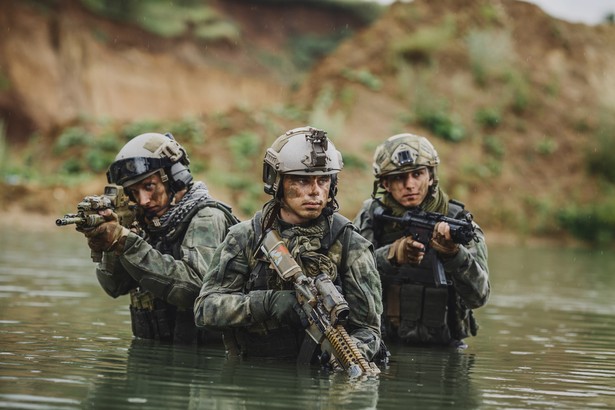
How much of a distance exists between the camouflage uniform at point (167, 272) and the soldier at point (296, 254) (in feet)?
2.80

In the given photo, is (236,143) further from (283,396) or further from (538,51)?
(283,396)

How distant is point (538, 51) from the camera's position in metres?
48.6

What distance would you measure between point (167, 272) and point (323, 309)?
1.87 m

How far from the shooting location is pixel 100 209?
9.06m

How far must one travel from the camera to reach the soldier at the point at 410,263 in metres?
10.7

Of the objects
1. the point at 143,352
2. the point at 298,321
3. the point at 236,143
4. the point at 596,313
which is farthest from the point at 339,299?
the point at 236,143

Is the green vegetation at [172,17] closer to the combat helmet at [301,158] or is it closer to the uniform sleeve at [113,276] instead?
the uniform sleeve at [113,276]

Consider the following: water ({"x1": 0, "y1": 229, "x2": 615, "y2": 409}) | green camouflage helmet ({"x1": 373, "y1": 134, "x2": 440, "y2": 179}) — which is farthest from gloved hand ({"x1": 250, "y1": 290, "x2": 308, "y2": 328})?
green camouflage helmet ({"x1": 373, "y1": 134, "x2": 440, "y2": 179})

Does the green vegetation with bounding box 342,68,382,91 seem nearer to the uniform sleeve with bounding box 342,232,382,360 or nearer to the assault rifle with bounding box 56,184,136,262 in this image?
the assault rifle with bounding box 56,184,136,262

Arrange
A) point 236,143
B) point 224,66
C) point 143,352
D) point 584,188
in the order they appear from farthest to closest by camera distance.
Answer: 1. point 224,66
2. point 584,188
3. point 236,143
4. point 143,352

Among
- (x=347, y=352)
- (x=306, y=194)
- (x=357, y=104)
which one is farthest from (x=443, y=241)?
(x=357, y=104)

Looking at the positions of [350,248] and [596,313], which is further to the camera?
[596,313]

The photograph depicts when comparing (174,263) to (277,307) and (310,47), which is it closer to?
(277,307)

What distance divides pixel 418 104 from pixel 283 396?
1375 inches
